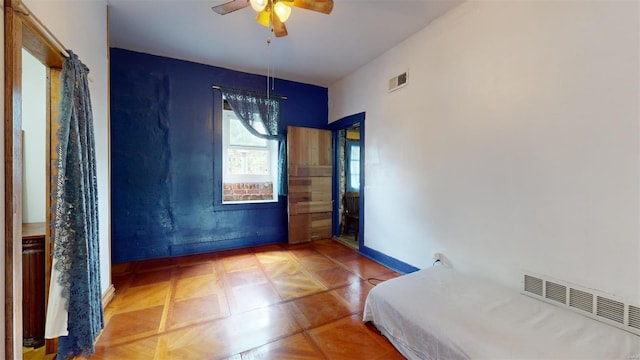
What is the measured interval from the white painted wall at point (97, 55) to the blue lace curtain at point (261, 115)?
5.11 ft

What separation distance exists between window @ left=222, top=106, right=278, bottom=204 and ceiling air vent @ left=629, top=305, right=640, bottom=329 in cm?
365

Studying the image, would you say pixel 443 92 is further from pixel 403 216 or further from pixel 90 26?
pixel 90 26

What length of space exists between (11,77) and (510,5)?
3094 mm

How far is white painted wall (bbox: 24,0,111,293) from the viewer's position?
5.21 feet

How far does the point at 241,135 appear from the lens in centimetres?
388

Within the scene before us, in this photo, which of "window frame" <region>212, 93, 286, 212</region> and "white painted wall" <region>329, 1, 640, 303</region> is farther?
"window frame" <region>212, 93, 286, 212</region>

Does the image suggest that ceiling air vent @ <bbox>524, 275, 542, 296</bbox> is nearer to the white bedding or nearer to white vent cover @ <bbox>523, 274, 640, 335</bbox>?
white vent cover @ <bbox>523, 274, 640, 335</bbox>

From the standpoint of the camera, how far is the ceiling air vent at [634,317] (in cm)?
136

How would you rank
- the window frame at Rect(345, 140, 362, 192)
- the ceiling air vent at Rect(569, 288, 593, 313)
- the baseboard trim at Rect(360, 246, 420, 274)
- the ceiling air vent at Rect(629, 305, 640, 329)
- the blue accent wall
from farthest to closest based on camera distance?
the window frame at Rect(345, 140, 362, 192)
the blue accent wall
the baseboard trim at Rect(360, 246, 420, 274)
the ceiling air vent at Rect(569, 288, 593, 313)
the ceiling air vent at Rect(629, 305, 640, 329)

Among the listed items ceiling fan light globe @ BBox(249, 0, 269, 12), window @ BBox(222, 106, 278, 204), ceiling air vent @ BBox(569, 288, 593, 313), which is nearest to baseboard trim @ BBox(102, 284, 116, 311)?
window @ BBox(222, 106, 278, 204)

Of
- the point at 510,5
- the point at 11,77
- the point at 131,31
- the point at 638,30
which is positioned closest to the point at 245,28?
the point at 131,31

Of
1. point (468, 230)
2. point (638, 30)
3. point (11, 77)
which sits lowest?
point (468, 230)

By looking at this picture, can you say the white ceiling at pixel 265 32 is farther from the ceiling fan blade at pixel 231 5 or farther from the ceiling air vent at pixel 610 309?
the ceiling air vent at pixel 610 309

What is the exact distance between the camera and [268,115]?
387 cm
